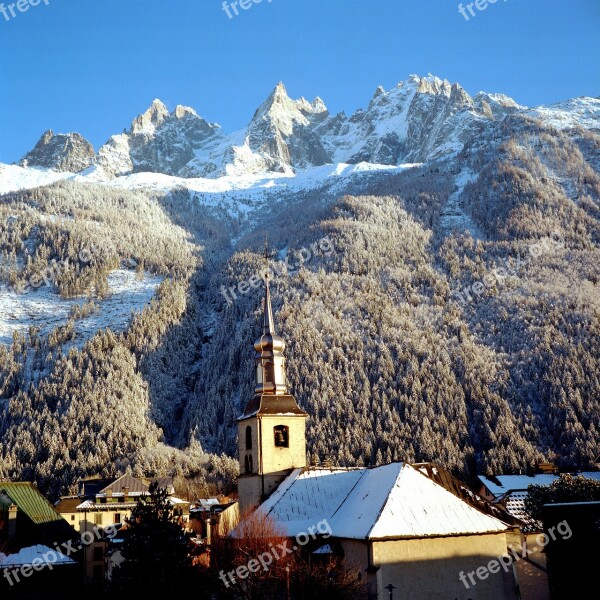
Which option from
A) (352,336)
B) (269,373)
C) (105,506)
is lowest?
(105,506)

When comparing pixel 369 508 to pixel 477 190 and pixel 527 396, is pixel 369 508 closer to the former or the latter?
pixel 527 396

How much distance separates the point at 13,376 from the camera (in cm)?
12712

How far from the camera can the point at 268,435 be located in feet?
135

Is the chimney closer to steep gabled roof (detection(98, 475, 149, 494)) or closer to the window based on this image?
the window

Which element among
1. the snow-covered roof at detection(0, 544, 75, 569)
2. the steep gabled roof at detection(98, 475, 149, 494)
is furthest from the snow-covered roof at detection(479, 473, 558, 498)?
the snow-covered roof at detection(0, 544, 75, 569)

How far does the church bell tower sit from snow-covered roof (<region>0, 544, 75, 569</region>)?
12206 millimetres

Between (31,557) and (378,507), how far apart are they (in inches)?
961

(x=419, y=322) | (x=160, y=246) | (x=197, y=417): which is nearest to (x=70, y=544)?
(x=197, y=417)

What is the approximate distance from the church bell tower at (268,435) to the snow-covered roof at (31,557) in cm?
1221

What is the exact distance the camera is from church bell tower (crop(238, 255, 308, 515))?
40750mm

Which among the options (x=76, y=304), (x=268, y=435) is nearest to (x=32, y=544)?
(x=268, y=435)

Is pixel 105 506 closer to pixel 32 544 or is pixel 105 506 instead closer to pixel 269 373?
pixel 32 544

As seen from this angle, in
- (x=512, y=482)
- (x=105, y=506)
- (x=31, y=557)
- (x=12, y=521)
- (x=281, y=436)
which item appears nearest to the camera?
(x=31, y=557)

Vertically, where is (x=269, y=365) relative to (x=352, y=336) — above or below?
below
